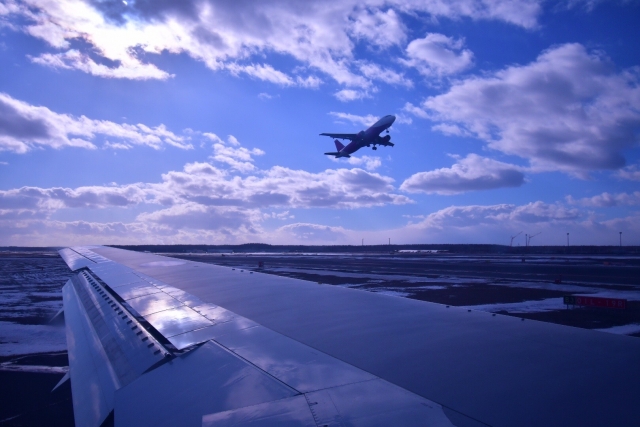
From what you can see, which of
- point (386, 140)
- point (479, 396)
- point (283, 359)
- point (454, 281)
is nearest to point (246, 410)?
point (283, 359)

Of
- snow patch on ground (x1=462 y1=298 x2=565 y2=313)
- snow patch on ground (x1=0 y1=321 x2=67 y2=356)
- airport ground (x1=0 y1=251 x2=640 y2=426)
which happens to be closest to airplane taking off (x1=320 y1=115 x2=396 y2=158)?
airport ground (x1=0 y1=251 x2=640 y2=426)

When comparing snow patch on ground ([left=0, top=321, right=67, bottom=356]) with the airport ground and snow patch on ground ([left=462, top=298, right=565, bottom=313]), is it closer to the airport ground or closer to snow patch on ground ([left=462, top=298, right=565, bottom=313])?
the airport ground

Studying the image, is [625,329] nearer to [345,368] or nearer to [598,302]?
[598,302]

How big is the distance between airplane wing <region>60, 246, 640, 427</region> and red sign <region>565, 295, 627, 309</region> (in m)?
13.3

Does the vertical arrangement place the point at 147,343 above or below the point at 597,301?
above

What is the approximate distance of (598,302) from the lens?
1474 centimetres

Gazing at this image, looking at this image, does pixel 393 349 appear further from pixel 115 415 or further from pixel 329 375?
pixel 115 415

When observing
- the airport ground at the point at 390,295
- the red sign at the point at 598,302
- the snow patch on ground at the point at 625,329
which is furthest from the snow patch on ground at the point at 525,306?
the snow patch on ground at the point at 625,329

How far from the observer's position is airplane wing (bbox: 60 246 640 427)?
2057mm

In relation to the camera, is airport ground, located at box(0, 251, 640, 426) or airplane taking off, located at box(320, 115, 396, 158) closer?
airport ground, located at box(0, 251, 640, 426)

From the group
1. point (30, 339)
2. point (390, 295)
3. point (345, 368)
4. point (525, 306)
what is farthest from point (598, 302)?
point (30, 339)

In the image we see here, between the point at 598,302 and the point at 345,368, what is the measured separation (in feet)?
50.7

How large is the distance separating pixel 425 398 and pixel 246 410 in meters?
0.91

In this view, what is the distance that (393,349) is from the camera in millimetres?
2967
